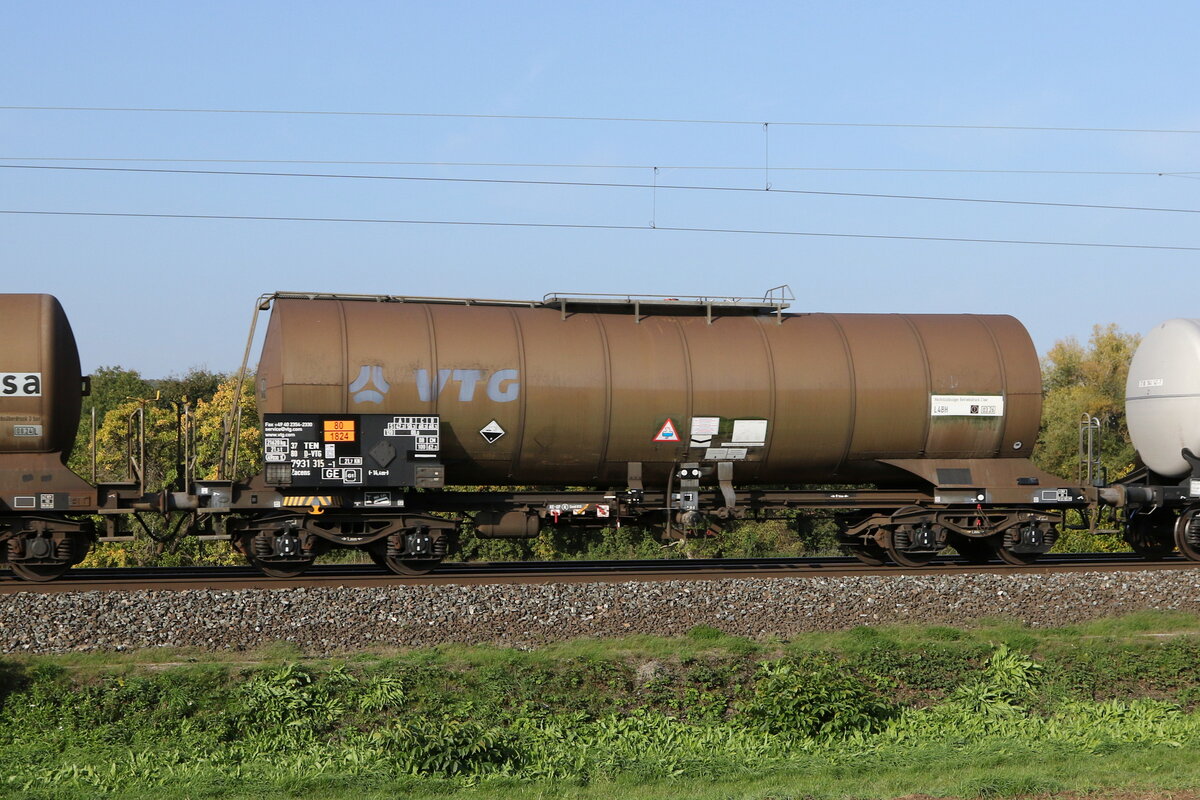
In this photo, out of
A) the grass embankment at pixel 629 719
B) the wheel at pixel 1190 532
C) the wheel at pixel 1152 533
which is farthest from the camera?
the wheel at pixel 1152 533

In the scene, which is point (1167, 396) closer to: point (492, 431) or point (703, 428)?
point (703, 428)

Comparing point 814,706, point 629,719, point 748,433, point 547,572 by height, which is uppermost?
point 748,433

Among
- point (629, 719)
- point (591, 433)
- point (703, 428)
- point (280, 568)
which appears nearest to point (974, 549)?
point (703, 428)

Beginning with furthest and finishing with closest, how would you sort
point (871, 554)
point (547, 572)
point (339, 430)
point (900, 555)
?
point (871, 554) → point (900, 555) → point (547, 572) → point (339, 430)

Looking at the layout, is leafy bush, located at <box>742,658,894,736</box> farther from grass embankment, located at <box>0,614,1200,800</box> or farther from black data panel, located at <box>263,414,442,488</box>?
black data panel, located at <box>263,414,442,488</box>

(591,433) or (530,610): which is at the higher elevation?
(591,433)

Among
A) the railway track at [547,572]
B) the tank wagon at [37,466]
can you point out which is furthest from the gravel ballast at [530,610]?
the tank wagon at [37,466]

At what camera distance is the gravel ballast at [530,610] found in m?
11.9

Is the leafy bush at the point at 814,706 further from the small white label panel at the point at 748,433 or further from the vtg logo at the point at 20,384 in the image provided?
the vtg logo at the point at 20,384

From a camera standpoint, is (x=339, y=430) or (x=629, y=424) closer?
(x=339, y=430)

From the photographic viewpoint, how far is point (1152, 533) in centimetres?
1867

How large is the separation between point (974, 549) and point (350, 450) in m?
10.5

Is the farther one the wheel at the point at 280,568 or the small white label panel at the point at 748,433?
the small white label panel at the point at 748,433

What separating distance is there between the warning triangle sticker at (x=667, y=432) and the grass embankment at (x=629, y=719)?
4.52 metres
